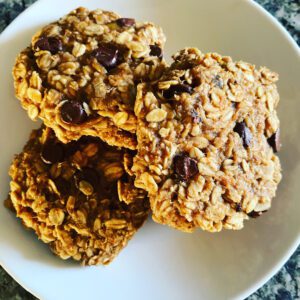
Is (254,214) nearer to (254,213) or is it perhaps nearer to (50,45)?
(254,213)

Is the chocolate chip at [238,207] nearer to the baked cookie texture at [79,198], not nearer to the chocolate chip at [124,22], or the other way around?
the baked cookie texture at [79,198]

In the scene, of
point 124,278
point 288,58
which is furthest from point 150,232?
point 288,58

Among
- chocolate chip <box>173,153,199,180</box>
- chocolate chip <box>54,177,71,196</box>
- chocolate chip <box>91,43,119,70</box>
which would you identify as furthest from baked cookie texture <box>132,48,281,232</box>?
chocolate chip <box>54,177,71,196</box>

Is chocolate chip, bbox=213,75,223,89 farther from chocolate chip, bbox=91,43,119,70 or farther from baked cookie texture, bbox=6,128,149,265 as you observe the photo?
baked cookie texture, bbox=6,128,149,265

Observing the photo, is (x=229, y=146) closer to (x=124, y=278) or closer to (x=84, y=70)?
(x=84, y=70)

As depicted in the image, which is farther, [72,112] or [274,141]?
[274,141]

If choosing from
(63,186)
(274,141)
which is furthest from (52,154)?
(274,141)
